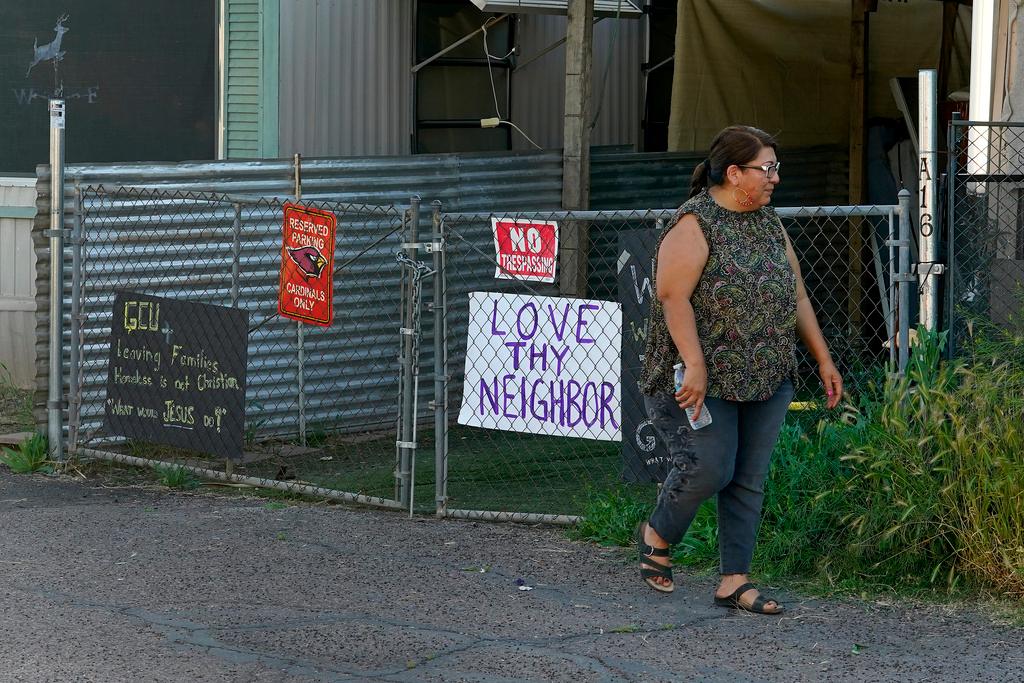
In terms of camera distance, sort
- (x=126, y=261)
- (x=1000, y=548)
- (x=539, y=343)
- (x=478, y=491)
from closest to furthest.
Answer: (x=1000, y=548)
(x=539, y=343)
(x=478, y=491)
(x=126, y=261)

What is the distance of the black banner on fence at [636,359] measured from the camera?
254 inches

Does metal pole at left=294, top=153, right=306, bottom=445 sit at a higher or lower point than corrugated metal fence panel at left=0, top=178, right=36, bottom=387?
lower

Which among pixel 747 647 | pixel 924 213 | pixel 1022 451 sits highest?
pixel 924 213

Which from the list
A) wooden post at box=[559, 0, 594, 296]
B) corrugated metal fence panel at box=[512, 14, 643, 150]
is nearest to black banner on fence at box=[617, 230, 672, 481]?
wooden post at box=[559, 0, 594, 296]

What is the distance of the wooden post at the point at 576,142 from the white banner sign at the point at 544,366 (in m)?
3.16

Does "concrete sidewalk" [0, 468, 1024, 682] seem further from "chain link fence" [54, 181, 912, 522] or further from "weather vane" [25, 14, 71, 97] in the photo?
"weather vane" [25, 14, 71, 97]

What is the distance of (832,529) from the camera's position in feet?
18.8

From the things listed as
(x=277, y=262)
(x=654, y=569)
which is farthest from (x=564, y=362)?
(x=277, y=262)

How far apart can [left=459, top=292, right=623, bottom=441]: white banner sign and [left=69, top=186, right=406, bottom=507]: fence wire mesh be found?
0.86 m

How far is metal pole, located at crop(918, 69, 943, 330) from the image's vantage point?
6070 mm

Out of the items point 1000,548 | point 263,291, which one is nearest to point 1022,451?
point 1000,548

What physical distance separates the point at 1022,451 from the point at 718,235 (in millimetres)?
1494

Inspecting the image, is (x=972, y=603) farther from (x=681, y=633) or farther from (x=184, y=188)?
(x=184, y=188)

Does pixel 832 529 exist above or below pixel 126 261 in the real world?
below
